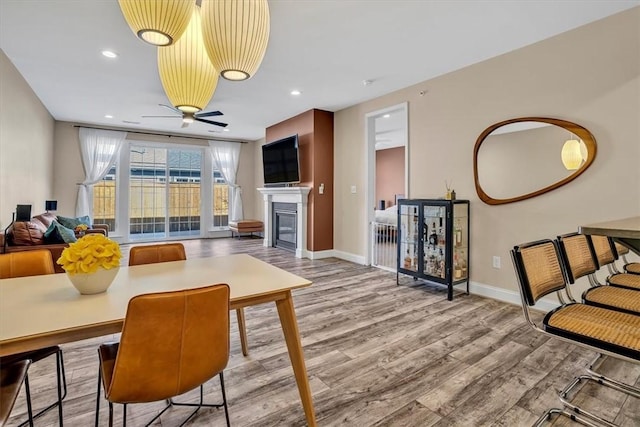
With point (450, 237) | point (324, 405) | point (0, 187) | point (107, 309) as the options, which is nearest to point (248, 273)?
point (107, 309)

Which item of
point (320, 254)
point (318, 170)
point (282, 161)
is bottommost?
point (320, 254)

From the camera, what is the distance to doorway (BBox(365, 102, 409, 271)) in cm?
496

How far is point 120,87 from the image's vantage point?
4.51 m

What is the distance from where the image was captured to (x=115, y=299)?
1.28 m

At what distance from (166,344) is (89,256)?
0.51 metres

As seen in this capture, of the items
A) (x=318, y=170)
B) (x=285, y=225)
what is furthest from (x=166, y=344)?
(x=285, y=225)

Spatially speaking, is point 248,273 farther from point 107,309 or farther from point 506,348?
point 506,348

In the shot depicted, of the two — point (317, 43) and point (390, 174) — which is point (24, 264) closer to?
point (317, 43)

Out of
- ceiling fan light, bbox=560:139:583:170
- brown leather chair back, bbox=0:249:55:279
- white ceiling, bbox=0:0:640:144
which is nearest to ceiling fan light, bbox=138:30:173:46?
brown leather chair back, bbox=0:249:55:279

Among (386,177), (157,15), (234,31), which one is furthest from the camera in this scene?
(386,177)

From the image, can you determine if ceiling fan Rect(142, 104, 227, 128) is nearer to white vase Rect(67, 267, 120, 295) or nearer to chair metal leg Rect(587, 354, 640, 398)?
white vase Rect(67, 267, 120, 295)

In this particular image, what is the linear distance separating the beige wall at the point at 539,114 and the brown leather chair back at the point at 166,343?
10.7ft

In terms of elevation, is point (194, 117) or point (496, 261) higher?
point (194, 117)

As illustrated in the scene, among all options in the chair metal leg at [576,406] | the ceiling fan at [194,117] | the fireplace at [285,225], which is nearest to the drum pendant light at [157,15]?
the ceiling fan at [194,117]
